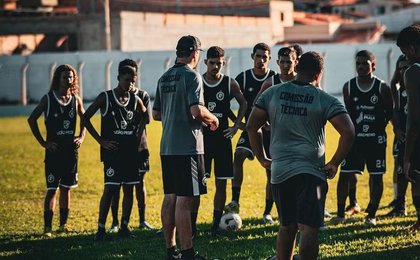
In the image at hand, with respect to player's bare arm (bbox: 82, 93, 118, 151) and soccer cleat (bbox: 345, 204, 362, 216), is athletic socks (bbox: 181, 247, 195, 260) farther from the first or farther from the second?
soccer cleat (bbox: 345, 204, 362, 216)

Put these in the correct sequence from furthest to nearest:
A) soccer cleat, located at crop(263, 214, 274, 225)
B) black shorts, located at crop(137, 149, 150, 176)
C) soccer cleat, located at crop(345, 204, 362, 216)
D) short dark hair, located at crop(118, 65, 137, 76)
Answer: soccer cleat, located at crop(345, 204, 362, 216)
soccer cleat, located at crop(263, 214, 274, 225)
black shorts, located at crop(137, 149, 150, 176)
short dark hair, located at crop(118, 65, 137, 76)

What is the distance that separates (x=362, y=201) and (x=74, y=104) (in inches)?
230

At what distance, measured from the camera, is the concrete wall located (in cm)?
4262

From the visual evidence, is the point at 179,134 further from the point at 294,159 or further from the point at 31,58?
the point at 31,58

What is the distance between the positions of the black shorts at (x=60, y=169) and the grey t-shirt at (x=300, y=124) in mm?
5111

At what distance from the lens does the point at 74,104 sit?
12.4 m

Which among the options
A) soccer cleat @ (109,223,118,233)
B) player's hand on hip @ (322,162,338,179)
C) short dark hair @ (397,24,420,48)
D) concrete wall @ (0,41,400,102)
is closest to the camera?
player's hand on hip @ (322,162,338,179)

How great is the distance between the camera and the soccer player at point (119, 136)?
11.5 metres

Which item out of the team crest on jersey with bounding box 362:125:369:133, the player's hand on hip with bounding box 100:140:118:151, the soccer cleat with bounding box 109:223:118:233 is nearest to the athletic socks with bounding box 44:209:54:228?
the soccer cleat with bounding box 109:223:118:233

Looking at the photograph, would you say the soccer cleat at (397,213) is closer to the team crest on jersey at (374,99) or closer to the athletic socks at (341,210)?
the athletic socks at (341,210)

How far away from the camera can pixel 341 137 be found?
7.84 m

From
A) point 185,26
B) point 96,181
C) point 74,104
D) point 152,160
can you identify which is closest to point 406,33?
point 74,104

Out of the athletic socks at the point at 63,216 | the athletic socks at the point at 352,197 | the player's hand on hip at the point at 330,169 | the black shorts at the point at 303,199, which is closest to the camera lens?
the black shorts at the point at 303,199

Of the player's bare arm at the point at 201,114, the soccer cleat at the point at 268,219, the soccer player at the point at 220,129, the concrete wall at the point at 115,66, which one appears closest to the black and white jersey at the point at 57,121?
the soccer player at the point at 220,129
